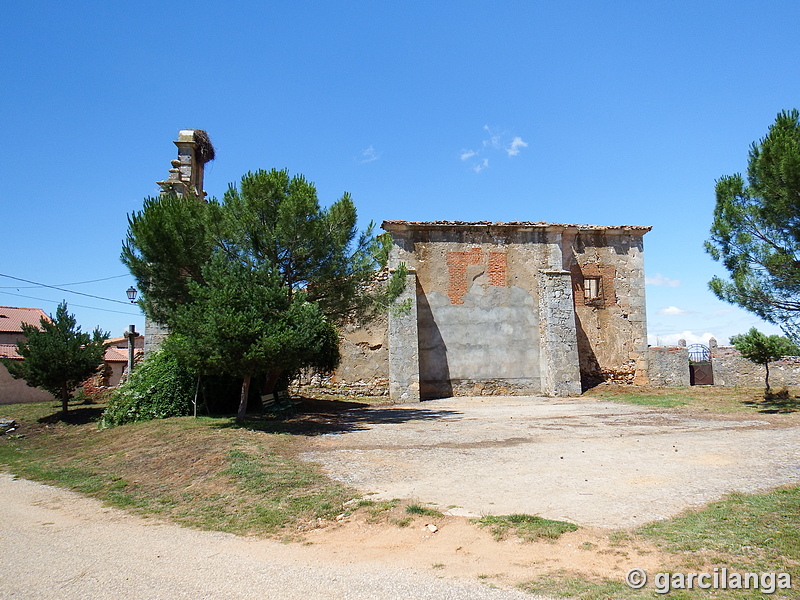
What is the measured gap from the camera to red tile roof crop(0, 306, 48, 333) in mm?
28575

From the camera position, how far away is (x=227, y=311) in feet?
35.4

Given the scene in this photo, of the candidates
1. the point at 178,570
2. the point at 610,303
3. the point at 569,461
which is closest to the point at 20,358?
the point at 178,570

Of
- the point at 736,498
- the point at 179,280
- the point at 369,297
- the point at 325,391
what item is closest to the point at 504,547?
the point at 736,498

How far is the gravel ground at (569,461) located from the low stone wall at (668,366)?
28.5 feet

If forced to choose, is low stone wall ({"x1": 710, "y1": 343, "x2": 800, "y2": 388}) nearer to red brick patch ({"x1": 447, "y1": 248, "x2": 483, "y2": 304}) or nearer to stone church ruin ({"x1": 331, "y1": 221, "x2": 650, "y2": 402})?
stone church ruin ({"x1": 331, "y1": 221, "x2": 650, "y2": 402})

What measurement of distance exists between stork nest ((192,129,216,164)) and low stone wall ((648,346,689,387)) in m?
18.7

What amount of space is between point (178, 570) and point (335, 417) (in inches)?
348

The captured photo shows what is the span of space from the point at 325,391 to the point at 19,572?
560 inches

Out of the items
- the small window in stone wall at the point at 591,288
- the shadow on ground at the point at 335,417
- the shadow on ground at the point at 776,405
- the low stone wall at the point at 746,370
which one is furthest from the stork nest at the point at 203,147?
the low stone wall at the point at 746,370

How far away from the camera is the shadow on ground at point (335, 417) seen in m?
11.3

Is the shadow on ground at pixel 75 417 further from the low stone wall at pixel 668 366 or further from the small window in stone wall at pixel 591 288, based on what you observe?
the low stone wall at pixel 668 366

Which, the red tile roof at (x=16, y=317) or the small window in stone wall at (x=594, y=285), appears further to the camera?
the red tile roof at (x=16, y=317)

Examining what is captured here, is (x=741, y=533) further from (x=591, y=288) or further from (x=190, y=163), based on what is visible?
(x=190, y=163)

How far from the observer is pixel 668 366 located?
21.2m
